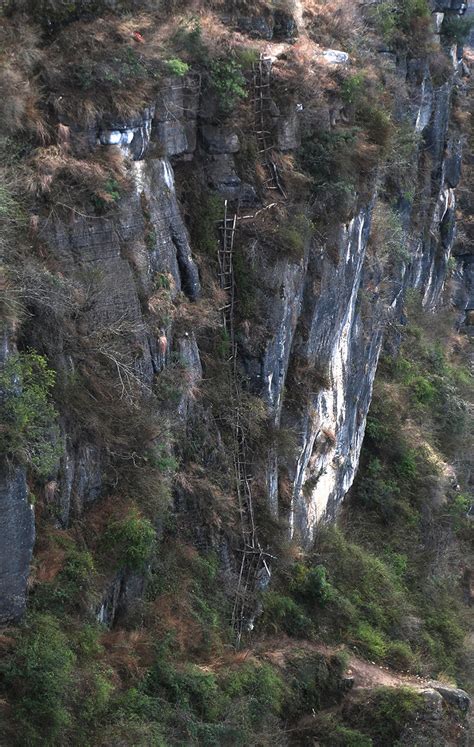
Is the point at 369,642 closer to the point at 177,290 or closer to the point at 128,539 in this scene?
the point at 128,539

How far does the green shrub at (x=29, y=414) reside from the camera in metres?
8.61

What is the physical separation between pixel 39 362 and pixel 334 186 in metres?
7.56

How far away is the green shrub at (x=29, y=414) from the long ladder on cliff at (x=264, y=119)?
20.5 feet

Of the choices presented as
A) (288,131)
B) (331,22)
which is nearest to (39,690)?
(288,131)

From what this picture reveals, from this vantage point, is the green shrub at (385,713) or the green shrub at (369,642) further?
the green shrub at (369,642)

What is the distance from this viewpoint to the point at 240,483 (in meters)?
13.4

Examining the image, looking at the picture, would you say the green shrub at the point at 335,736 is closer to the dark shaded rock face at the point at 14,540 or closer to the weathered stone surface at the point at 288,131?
the dark shaded rock face at the point at 14,540

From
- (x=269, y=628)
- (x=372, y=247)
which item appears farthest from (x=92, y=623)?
(x=372, y=247)

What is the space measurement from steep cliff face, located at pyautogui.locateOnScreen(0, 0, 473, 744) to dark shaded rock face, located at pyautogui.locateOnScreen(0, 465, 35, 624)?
2cm

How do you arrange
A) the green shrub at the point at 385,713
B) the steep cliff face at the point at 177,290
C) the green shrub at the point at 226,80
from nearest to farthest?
1. the steep cliff face at the point at 177,290
2. the green shrub at the point at 226,80
3. the green shrub at the point at 385,713

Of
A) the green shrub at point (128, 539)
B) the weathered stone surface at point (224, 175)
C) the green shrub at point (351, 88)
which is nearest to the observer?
the green shrub at point (128, 539)

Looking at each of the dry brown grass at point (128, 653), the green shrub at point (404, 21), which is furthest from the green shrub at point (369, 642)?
the green shrub at point (404, 21)

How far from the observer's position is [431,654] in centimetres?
1639

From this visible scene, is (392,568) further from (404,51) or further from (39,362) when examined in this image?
(404,51)
